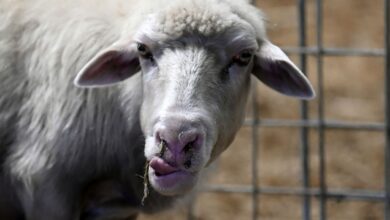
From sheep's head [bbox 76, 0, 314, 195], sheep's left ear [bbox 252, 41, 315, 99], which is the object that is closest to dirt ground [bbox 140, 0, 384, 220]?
sheep's left ear [bbox 252, 41, 315, 99]

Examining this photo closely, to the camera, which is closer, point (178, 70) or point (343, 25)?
point (178, 70)

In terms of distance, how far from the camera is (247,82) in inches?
227

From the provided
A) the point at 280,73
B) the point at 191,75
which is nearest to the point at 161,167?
the point at 191,75

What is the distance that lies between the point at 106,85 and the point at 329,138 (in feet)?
13.5

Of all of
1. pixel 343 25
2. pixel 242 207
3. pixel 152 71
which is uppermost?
pixel 152 71

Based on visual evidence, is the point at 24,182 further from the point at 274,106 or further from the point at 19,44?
the point at 274,106

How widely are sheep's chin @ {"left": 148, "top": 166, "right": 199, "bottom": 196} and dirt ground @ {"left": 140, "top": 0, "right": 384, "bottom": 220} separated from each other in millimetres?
2821

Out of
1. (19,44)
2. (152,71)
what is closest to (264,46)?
(152,71)

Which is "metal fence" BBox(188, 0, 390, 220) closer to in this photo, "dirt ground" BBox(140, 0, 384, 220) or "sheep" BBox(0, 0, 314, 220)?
"dirt ground" BBox(140, 0, 384, 220)

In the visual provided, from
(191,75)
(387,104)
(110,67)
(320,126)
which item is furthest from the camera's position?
(320,126)

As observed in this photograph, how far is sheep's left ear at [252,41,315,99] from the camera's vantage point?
5695 mm

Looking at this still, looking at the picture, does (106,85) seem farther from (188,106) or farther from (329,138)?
(329,138)

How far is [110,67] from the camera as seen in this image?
570 centimetres

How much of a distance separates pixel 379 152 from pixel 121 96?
3.94 m
